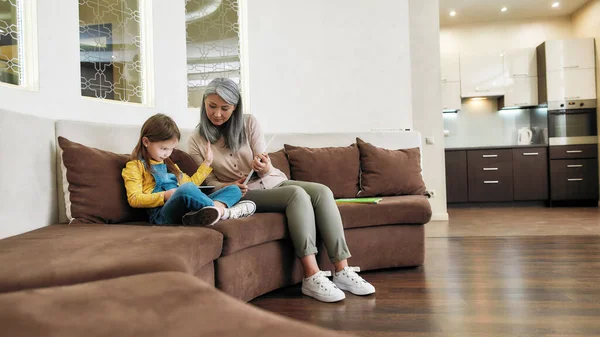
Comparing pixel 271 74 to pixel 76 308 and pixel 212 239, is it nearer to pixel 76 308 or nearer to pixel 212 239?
pixel 212 239

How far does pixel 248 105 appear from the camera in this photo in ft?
13.3

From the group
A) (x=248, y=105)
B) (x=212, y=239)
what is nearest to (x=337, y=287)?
(x=212, y=239)

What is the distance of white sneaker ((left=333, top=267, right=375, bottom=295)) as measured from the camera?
2.32 metres

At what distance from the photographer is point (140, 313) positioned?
2.34 feet

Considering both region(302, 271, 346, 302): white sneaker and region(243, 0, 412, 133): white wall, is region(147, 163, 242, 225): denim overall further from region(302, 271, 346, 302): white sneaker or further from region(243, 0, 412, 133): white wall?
region(243, 0, 412, 133): white wall

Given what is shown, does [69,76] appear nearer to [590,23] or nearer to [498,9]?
[498,9]

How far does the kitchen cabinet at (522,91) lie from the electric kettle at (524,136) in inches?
16.5

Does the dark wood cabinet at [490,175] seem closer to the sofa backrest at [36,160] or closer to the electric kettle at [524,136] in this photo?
the electric kettle at [524,136]

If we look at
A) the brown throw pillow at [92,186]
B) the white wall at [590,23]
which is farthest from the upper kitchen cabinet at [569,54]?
the brown throw pillow at [92,186]

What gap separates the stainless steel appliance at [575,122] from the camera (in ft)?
21.8

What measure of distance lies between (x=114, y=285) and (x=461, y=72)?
6.96 metres

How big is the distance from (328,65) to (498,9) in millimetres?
3670

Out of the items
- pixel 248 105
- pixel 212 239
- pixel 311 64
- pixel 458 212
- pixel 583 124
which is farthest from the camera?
pixel 583 124

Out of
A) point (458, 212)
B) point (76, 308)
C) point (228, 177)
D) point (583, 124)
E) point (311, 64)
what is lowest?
point (458, 212)
